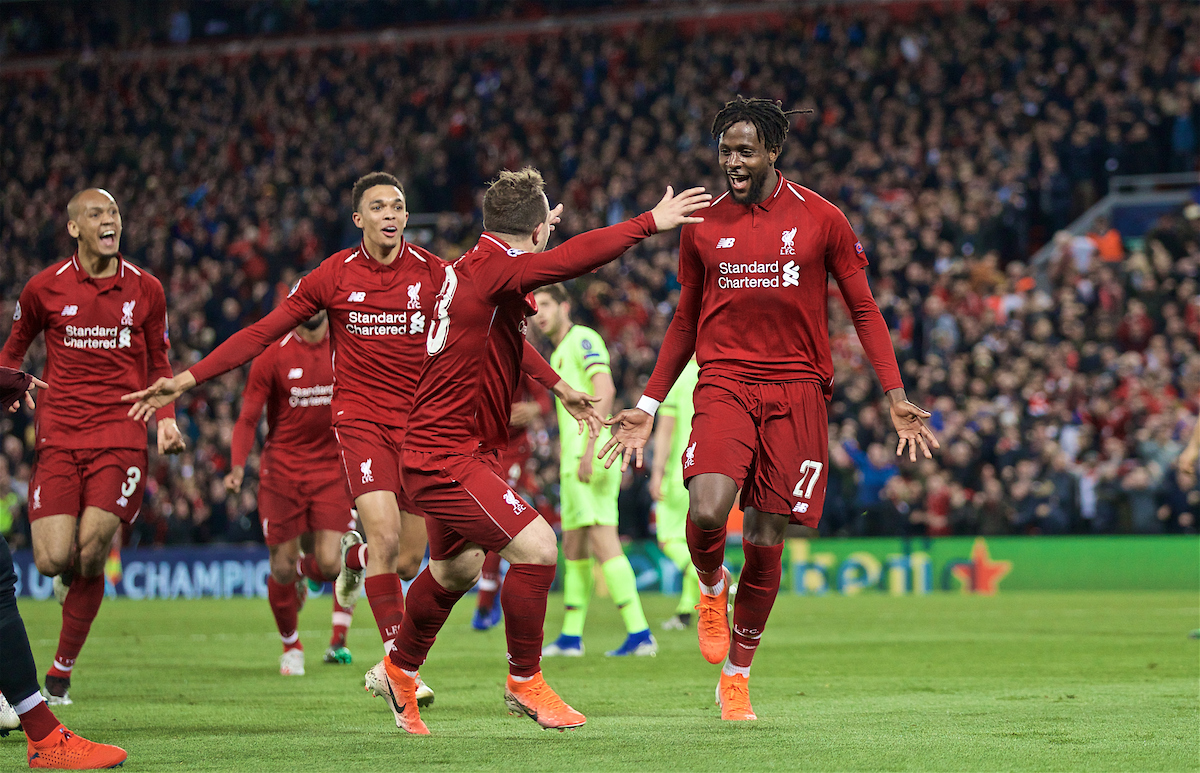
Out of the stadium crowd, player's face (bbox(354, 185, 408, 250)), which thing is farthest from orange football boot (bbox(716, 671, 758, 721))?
the stadium crowd

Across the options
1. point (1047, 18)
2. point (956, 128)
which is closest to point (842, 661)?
point (956, 128)

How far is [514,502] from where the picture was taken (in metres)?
6.31

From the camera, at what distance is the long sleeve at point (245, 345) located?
21.5ft

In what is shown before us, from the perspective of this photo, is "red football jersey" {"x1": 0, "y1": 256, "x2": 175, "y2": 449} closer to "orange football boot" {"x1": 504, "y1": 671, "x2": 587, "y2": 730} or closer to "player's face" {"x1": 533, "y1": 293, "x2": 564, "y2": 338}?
"player's face" {"x1": 533, "y1": 293, "x2": 564, "y2": 338}

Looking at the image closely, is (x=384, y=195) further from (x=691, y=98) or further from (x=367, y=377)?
(x=691, y=98)

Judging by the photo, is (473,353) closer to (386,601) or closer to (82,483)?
(386,601)

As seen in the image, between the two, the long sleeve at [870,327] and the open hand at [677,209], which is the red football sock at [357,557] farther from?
the open hand at [677,209]

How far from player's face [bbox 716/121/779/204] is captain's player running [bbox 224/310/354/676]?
448 cm

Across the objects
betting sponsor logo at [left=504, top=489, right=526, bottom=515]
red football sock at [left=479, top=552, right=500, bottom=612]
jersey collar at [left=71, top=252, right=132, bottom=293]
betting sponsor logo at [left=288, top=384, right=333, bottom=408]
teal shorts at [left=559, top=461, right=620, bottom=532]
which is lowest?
red football sock at [left=479, top=552, right=500, bottom=612]

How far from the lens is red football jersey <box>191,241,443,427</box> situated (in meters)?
8.20

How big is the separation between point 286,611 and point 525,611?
13.7ft

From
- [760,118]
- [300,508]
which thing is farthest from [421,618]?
[300,508]

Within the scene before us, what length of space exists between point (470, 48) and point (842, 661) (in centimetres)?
2568

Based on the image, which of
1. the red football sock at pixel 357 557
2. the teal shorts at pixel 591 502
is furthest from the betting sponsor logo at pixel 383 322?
the teal shorts at pixel 591 502
